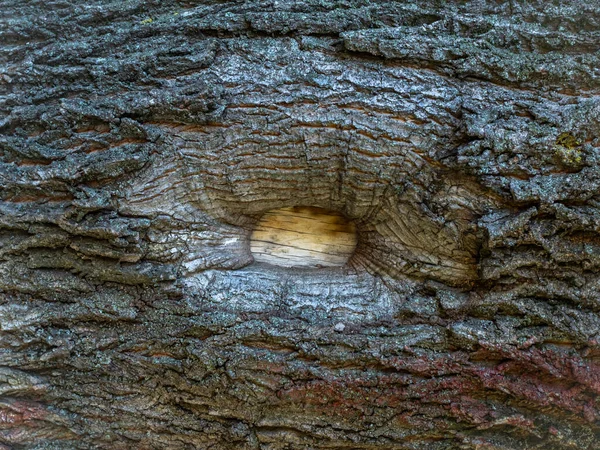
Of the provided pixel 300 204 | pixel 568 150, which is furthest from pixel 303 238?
pixel 568 150

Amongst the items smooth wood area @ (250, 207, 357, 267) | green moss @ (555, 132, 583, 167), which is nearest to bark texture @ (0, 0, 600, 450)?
green moss @ (555, 132, 583, 167)

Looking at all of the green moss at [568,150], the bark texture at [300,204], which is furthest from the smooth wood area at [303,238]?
the green moss at [568,150]

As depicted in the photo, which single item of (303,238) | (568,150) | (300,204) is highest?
(568,150)

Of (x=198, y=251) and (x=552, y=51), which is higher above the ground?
(x=552, y=51)

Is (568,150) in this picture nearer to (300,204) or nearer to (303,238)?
(300,204)

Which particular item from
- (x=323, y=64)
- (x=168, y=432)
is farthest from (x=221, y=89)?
(x=168, y=432)

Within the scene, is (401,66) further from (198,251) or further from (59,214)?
(59,214)
